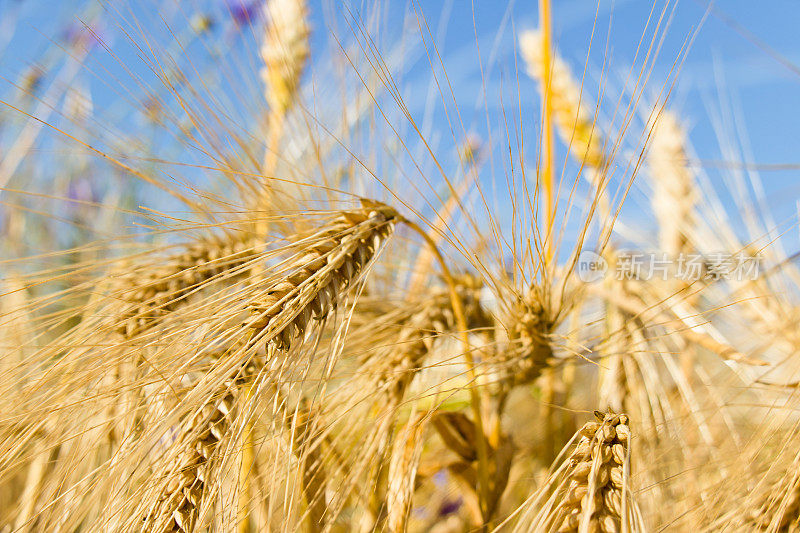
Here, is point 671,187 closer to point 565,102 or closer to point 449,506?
point 565,102

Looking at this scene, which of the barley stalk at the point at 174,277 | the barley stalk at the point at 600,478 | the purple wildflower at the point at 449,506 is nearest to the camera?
the barley stalk at the point at 600,478

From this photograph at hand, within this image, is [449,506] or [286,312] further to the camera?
[449,506]

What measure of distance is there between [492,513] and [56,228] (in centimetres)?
146

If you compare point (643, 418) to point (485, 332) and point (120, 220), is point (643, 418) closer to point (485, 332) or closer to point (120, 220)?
point (485, 332)

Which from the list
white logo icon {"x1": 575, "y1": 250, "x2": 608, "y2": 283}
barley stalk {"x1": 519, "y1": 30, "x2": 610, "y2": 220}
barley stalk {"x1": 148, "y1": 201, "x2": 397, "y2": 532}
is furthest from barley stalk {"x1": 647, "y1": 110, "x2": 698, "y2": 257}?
barley stalk {"x1": 148, "y1": 201, "x2": 397, "y2": 532}

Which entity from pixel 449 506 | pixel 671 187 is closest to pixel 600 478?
pixel 449 506

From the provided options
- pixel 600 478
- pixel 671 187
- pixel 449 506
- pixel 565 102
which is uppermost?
pixel 565 102

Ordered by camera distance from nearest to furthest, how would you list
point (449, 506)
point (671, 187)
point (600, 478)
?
point (600, 478)
point (449, 506)
point (671, 187)

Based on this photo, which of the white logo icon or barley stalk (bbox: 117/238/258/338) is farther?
the white logo icon

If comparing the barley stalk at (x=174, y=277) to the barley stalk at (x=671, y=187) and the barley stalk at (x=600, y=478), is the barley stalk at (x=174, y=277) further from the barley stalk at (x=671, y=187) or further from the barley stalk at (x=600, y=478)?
the barley stalk at (x=671, y=187)

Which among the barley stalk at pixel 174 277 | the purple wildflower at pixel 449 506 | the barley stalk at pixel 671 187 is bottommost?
the purple wildflower at pixel 449 506

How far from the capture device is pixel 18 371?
39cm

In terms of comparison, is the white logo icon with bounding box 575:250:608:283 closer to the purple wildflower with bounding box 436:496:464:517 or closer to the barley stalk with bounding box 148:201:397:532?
the barley stalk with bounding box 148:201:397:532

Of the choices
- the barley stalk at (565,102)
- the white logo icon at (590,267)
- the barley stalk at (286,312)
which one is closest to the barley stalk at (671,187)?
the barley stalk at (565,102)
